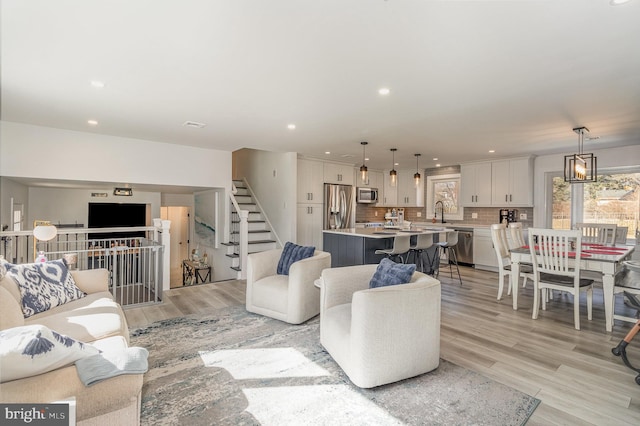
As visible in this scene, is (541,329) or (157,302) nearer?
(541,329)

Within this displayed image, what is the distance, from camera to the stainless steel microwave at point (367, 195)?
8.00 metres

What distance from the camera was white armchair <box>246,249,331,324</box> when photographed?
11.0 feet

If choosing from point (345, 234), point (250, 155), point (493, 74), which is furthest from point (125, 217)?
point (493, 74)

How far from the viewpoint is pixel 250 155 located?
786cm

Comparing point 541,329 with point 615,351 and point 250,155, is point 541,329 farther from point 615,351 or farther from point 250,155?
point 250,155

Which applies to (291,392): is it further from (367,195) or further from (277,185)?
(367,195)

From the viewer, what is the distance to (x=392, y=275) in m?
2.49

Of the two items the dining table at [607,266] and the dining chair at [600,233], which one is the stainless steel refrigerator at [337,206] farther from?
the dining table at [607,266]

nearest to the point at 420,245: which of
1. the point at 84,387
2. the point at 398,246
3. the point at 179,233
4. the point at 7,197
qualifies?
the point at 398,246

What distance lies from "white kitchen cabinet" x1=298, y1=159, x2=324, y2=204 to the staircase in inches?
42.4

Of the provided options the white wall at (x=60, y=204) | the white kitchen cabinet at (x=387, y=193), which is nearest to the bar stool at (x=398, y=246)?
the white kitchen cabinet at (x=387, y=193)

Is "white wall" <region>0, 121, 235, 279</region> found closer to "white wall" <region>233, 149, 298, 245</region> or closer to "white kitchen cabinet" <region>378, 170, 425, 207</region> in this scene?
"white wall" <region>233, 149, 298, 245</region>

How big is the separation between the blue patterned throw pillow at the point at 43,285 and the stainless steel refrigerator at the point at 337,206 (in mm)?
4894

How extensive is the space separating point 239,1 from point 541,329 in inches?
158
